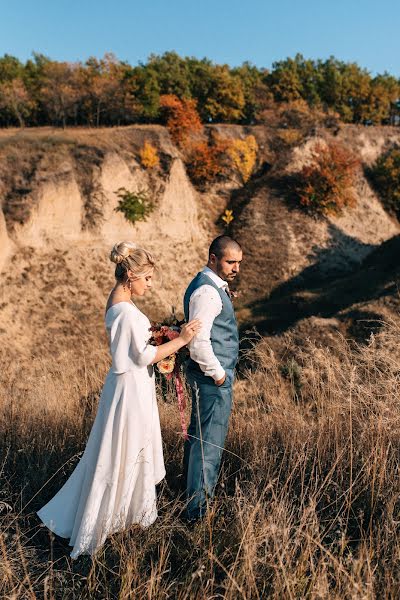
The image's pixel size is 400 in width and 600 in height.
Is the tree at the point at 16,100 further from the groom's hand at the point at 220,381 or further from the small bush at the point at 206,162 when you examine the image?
the groom's hand at the point at 220,381

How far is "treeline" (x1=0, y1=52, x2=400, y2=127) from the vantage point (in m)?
33.2

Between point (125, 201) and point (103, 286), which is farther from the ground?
point (125, 201)

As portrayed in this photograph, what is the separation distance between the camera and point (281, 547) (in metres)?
2.72

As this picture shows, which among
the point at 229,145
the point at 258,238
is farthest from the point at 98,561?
the point at 229,145

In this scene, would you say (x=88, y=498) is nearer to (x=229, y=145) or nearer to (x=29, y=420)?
(x=29, y=420)

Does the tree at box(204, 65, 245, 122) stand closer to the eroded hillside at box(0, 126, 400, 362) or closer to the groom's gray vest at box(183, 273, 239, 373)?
the eroded hillside at box(0, 126, 400, 362)

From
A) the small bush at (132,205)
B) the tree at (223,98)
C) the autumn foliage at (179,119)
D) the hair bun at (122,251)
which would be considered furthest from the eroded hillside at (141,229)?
the hair bun at (122,251)

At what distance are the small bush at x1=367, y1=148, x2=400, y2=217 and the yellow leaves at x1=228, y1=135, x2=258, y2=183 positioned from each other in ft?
29.8

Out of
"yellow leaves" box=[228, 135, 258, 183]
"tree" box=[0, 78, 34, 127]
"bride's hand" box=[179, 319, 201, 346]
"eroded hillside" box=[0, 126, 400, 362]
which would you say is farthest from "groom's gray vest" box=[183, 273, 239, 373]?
"tree" box=[0, 78, 34, 127]

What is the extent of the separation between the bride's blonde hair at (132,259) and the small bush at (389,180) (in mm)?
34830

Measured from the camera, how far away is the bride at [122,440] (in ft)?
11.5

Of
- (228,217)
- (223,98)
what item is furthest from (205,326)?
(223,98)

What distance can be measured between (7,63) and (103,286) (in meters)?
25.5

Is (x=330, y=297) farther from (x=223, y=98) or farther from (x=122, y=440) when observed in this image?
(x=223, y=98)
